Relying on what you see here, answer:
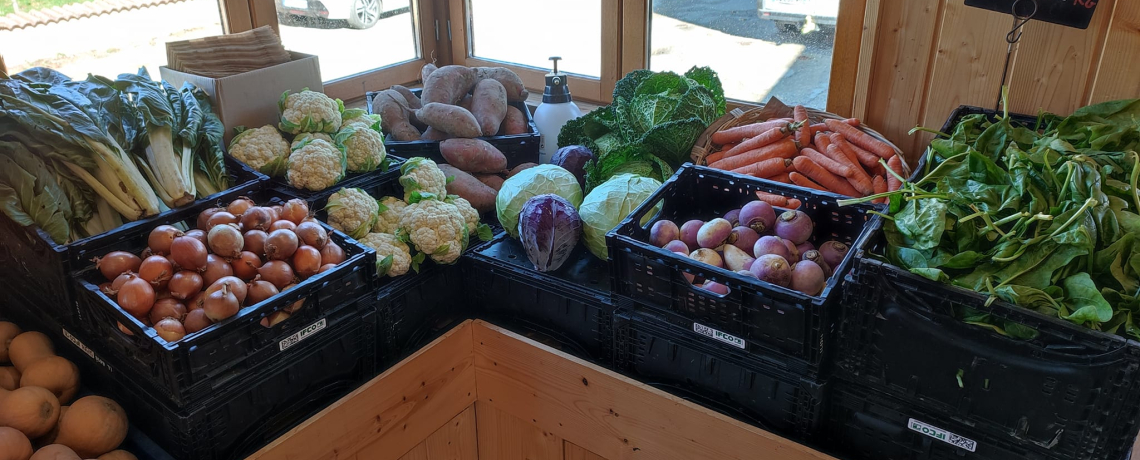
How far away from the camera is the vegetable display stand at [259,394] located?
137 centimetres

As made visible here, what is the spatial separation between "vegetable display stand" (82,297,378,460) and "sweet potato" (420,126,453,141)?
2.58 ft

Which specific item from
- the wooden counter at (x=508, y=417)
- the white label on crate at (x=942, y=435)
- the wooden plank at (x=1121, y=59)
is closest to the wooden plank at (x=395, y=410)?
the wooden counter at (x=508, y=417)

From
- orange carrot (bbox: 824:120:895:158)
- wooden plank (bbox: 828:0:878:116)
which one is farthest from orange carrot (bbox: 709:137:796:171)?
wooden plank (bbox: 828:0:878:116)

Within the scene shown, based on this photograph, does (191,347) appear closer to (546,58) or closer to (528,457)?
(528,457)

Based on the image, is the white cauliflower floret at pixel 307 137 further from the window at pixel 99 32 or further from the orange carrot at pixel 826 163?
the orange carrot at pixel 826 163

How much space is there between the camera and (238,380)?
1.39 metres

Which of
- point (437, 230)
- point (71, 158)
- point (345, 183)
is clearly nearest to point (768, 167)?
point (437, 230)

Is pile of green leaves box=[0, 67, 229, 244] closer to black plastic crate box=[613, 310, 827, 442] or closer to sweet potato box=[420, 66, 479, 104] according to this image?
sweet potato box=[420, 66, 479, 104]

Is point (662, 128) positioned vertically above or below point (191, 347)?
above

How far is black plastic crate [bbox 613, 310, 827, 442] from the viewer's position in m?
1.42

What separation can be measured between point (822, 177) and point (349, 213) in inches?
48.3

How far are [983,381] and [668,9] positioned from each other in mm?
1643

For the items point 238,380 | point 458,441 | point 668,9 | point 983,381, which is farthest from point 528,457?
point 668,9

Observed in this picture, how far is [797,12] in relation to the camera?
7.23 feet
